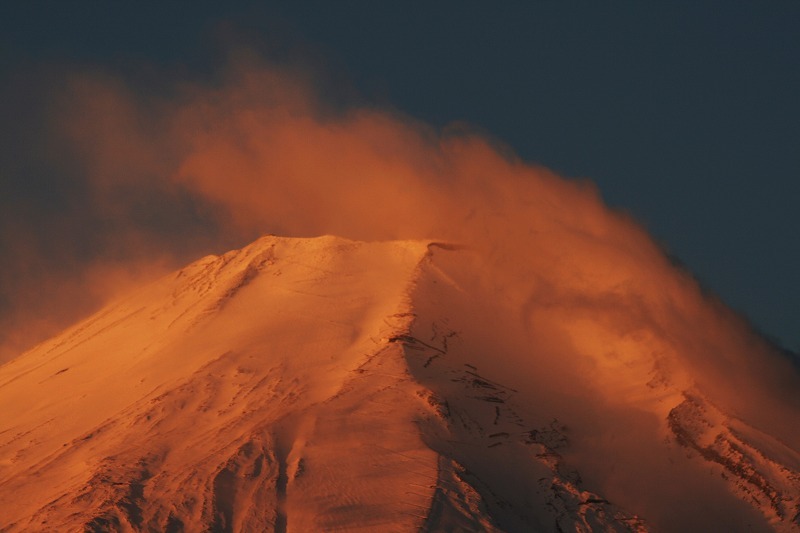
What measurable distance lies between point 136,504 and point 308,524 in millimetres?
6458

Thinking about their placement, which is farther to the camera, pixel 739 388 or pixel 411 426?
pixel 739 388

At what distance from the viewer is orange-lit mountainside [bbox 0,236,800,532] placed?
48.9 meters

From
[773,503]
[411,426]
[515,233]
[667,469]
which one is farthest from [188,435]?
[515,233]

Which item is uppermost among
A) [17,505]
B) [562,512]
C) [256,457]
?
[562,512]

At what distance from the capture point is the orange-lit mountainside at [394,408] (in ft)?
160

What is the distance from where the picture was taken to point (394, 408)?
5528cm

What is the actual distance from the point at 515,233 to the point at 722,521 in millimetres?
29659

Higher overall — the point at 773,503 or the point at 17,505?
the point at 773,503

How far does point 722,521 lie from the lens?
173 feet

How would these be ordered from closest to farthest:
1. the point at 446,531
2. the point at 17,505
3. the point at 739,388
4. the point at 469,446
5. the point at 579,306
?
the point at 446,531 < the point at 17,505 < the point at 469,446 < the point at 739,388 < the point at 579,306

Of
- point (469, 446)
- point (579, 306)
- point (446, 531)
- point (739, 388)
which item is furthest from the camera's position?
point (579, 306)

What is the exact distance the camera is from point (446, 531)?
45.9m

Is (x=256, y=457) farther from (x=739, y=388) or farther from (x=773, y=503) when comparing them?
(x=739, y=388)

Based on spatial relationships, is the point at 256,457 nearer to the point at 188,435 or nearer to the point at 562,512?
the point at 188,435
